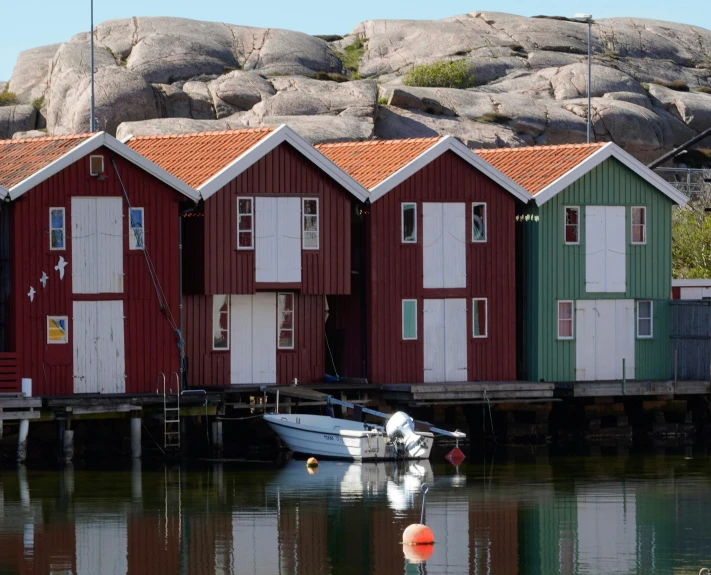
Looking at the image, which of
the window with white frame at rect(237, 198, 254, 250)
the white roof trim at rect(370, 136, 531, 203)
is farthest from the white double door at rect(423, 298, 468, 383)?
the window with white frame at rect(237, 198, 254, 250)

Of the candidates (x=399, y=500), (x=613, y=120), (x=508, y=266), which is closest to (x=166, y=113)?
(x=613, y=120)

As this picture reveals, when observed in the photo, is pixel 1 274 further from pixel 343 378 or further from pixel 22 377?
pixel 343 378

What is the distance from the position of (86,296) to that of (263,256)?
193 inches

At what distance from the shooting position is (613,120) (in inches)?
3295

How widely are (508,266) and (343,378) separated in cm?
554

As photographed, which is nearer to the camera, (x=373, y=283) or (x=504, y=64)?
(x=373, y=283)

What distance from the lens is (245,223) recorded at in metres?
42.7

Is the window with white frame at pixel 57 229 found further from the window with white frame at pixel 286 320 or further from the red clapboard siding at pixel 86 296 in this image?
the window with white frame at pixel 286 320

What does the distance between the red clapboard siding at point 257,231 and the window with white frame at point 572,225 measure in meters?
6.63

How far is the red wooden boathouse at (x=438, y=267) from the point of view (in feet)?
146

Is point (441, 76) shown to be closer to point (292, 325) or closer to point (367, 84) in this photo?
point (367, 84)

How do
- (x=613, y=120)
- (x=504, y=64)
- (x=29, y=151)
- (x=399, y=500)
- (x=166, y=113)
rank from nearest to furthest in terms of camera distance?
(x=399, y=500) → (x=29, y=151) → (x=166, y=113) → (x=613, y=120) → (x=504, y=64)

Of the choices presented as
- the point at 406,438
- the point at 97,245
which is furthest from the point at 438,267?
the point at 97,245

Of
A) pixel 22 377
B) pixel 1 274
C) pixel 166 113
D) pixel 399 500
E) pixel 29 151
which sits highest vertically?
pixel 166 113
